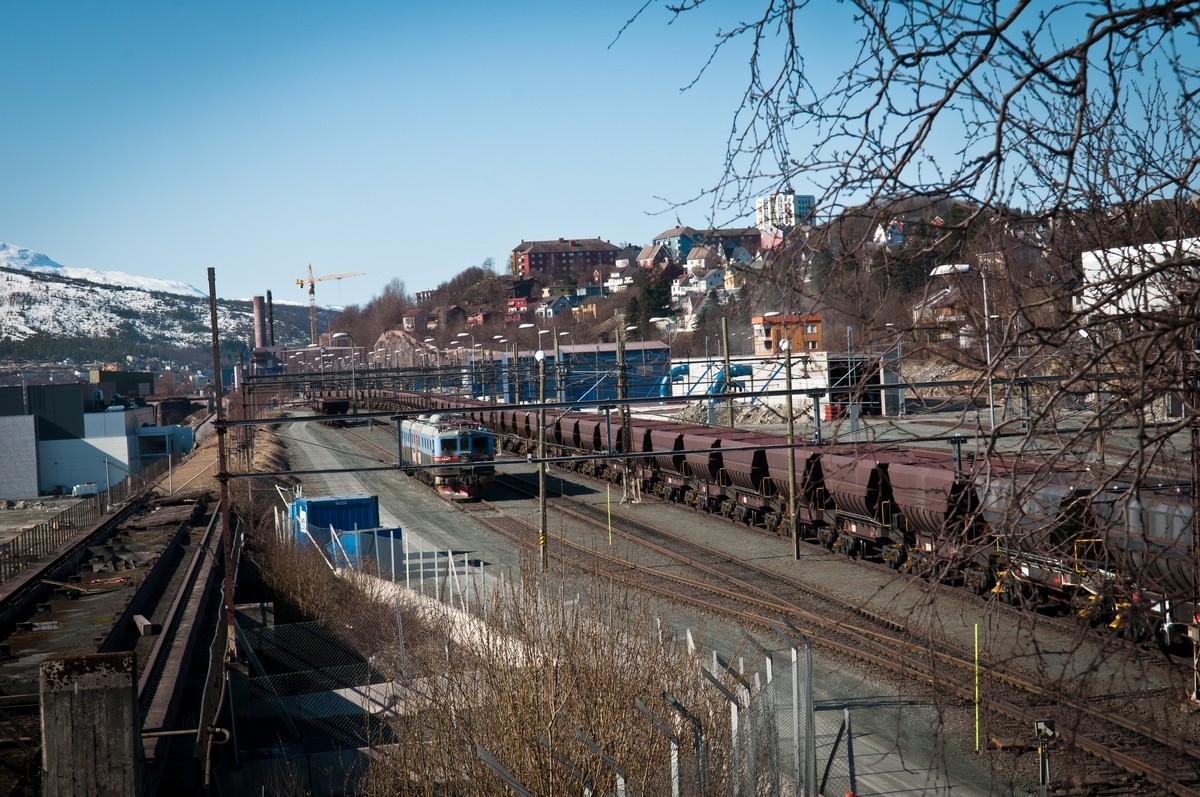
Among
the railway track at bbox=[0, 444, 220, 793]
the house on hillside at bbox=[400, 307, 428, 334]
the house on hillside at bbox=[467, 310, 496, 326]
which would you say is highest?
the house on hillside at bbox=[400, 307, 428, 334]

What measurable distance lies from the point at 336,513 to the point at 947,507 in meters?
19.4

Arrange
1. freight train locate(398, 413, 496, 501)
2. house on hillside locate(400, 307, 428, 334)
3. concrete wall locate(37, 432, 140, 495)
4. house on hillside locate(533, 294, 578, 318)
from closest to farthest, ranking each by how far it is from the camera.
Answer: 1. freight train locate(398, 413, 496, 501)
2. concrete wall locate(37, 432, 140, 495)
3. house on hillside locate(533, 294, 578, 318)
4. house on hillside locate(400, 307, 428, 334)

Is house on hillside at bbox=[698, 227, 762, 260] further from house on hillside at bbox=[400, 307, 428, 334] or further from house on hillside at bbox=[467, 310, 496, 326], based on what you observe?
house on hillside at bbox=[400, 307, 428, 334]

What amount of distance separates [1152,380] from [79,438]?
6811 centimetres

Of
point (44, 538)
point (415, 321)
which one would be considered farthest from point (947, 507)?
point (415, 321)

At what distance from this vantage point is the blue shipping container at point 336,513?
27.9m

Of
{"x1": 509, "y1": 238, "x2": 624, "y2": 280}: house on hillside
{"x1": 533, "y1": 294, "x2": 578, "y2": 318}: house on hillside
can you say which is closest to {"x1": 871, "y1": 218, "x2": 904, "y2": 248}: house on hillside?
{"x1": 533, "y1": 294, "x2": 578, "y2": 318}: house on hillside

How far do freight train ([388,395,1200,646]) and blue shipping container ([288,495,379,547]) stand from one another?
6.29m

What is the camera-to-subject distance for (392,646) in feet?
46.9

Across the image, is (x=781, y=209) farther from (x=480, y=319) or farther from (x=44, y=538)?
(x=480, y=319)

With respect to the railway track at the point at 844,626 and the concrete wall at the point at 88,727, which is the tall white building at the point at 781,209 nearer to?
the railway track at the point at 844,626

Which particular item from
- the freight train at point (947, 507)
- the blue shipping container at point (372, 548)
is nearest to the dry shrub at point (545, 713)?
the freight train at point (947, 507)

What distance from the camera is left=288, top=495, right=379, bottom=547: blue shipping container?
27.9 m

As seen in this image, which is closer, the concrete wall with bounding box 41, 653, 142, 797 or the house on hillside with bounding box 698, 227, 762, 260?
the house on hillside with bounding box 698, 227, 762, 260
